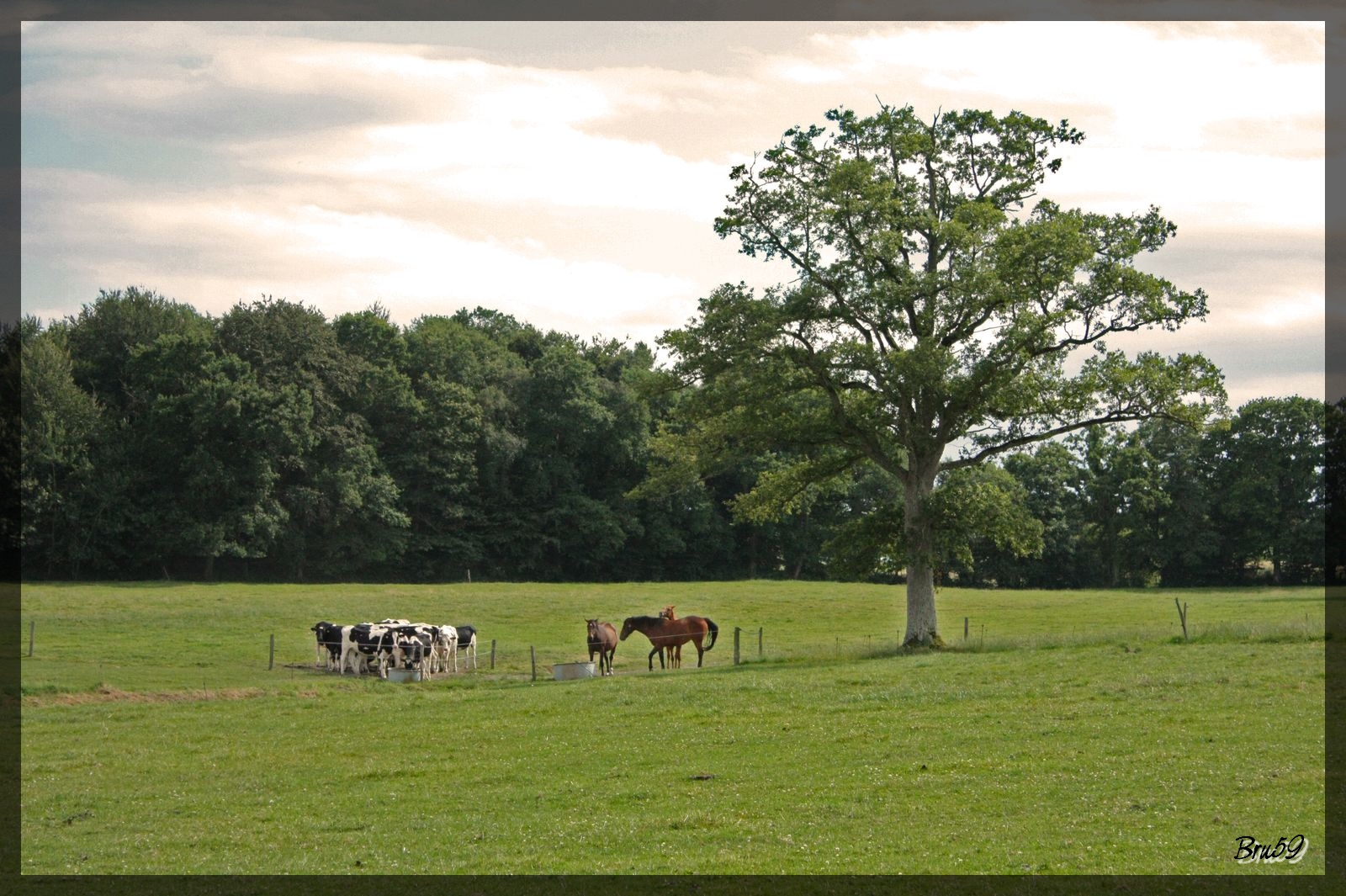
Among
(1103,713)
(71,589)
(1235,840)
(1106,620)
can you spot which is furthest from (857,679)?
(71,589)

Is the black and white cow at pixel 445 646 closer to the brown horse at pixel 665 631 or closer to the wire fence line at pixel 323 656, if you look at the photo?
the wire fence line at pixel 323 656

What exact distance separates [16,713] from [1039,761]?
21.1 meters

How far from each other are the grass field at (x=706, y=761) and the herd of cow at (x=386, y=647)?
1.49 metres

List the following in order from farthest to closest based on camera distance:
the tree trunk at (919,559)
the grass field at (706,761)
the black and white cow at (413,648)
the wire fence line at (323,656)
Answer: the black and white cow at (413,648) → the tree trunk at (919,559) → the wire fence line at (323,656) → the grass field at (706,761)

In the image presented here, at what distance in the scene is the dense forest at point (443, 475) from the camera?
66.4 meters

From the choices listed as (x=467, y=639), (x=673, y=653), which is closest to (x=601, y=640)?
(x=673, y=653)

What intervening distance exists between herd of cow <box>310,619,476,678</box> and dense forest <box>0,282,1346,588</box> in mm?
25797

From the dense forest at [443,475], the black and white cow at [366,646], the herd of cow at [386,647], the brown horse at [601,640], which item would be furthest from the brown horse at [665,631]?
the dense forest at [443,475]

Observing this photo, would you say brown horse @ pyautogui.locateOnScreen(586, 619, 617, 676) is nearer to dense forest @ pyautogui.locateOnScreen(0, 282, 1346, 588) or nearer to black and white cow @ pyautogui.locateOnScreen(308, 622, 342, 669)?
black and white cow @ pyautogui.locateOnScreen(308, 622, 342, 669)

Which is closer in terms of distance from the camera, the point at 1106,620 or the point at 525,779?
the point at 525,779

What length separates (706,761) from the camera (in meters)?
19.2

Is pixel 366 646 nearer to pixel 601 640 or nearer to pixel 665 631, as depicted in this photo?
pixel 601 640

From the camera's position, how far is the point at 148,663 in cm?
3728

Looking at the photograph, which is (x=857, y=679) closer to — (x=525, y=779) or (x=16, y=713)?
(x=525, y=779)
